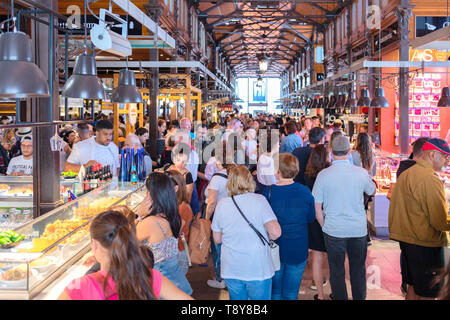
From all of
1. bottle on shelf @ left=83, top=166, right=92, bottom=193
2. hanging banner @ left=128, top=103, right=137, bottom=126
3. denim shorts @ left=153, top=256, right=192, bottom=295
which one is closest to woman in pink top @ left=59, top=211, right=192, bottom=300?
denim shorts @ left=153, top=256, right=192, bottom=295

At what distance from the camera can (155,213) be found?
3211mm

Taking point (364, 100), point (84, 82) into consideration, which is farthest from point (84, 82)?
point (364, 100)

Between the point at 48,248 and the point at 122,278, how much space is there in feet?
4.27

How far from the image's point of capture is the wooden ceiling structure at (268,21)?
1856 centimetres

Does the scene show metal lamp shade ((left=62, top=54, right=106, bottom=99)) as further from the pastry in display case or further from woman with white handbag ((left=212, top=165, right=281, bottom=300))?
the pastry in display case

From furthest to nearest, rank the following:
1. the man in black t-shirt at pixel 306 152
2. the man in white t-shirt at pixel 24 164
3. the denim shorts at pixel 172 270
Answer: the man in white t-shirt at pixel 24 164
the man in black t-shirt at pixel 306 152
the denim shorts at pixel 172 270

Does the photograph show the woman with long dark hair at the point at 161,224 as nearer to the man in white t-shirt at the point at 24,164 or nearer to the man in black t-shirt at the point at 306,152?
the man in black t-shirt at the point at 306,152

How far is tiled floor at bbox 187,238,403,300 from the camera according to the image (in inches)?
196

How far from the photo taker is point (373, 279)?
5375 mm

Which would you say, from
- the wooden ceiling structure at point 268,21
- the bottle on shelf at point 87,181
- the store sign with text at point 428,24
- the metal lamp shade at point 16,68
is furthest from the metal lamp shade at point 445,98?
the wooden ceiling structure at point 268,21

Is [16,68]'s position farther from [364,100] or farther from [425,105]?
[425,105]

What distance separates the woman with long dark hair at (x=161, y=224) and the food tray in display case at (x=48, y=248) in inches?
23.1

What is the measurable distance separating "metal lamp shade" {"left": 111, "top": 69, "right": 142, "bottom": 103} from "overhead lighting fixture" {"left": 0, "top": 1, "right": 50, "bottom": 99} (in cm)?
284
